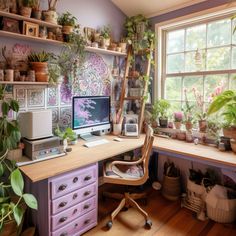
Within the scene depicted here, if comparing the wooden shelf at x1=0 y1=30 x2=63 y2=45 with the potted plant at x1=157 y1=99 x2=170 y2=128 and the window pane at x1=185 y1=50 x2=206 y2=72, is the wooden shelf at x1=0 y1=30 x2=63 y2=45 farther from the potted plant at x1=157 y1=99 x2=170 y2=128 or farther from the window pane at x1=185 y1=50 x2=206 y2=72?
the window pane at x1=185 y1=50 x2=206 y2=72

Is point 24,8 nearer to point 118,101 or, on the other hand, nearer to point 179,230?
point 118,101

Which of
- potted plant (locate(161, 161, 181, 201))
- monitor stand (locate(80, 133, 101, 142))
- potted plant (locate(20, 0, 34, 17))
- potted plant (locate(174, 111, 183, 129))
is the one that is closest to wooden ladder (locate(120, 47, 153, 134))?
potted plant (locate(174, 111, 183, 129))

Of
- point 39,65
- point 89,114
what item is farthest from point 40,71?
point 89,114

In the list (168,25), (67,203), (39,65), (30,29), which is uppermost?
(168,25)

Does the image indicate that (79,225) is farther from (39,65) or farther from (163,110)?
(163,110)

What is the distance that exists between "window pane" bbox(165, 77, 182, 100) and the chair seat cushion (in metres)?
1.15

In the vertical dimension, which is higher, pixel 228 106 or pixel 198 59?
pixel 198 59

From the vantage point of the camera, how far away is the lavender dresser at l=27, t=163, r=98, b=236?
5.38 feet

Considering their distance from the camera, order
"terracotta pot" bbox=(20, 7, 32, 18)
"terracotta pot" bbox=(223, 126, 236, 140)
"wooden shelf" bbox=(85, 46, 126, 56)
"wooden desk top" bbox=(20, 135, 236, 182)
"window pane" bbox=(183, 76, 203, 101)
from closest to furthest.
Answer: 1. "wooden desk top" bbox=(20, 135, 236, 182)
2. "terracotta pot" bbox=(20, 7, 32, 18)
3. "terracotta pot" bbox=(223, 126, 236, 140)
4. "wooden shelf" bbox=(85, 46, 126, 56)
5. "window pane" bbox=(183, 76, 203, 101)

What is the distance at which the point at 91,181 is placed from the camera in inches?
75.5

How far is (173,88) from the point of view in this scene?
113 inches

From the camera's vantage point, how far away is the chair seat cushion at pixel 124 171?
6.48ft

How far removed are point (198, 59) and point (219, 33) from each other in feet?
1.14

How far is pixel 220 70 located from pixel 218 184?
1.28m
